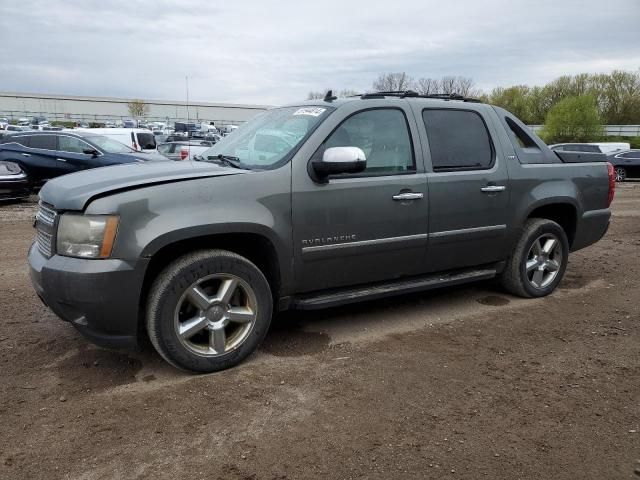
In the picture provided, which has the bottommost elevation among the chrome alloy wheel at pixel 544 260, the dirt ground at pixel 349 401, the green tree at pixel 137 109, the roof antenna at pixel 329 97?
the dirt ground at pixel 349 401

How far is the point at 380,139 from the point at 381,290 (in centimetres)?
115

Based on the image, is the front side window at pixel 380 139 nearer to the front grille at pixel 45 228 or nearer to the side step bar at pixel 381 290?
the side step bar at pixel 381 290

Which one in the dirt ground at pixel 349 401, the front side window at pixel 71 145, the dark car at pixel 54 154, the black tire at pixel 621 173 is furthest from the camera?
the black tire at pixel 621 173

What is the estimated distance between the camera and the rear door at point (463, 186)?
4336 mm

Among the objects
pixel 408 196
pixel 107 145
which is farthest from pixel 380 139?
pixel 107 145

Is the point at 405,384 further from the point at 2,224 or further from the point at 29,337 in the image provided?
the point at 2,224

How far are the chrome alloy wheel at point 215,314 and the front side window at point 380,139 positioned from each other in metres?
1.22

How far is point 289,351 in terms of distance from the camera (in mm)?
3934

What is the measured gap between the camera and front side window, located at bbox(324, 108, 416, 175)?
399cm

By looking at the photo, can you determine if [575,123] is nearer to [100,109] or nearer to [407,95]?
[407,95]

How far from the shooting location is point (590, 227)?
215 inches

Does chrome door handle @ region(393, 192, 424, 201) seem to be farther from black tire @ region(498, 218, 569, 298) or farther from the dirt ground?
black tire @ region(498, 218, 569, 298)

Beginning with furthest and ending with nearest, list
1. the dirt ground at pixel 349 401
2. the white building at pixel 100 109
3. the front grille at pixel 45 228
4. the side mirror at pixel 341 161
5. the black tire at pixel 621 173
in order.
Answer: the white building at pixel 100 109
the black tire at pixel 621 173
the side mirror at pixel 341 161
the front grille at pixel 45 228
the dirt ground at pixel 349 401

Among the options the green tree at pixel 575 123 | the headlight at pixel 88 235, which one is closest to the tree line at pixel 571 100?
the green tree at pixel 575 123
